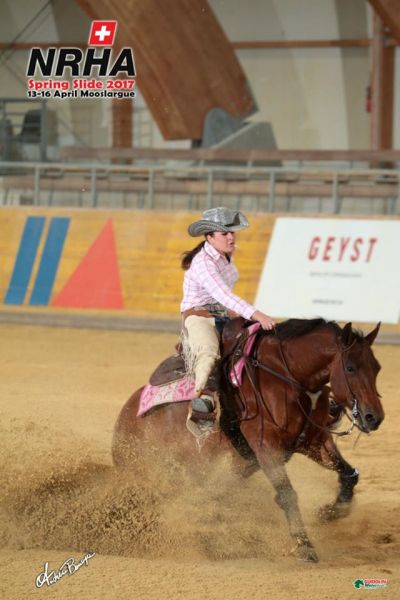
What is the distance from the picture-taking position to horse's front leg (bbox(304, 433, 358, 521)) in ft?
22.5

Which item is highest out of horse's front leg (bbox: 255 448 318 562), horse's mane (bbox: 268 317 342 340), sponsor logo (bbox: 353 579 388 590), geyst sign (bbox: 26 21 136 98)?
geyst sign (bbox: 26 21 136 98)

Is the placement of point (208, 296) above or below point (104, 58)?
below

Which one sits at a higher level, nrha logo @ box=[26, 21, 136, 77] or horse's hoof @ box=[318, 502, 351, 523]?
nrha logo @ box=[26, 21, 136, 77]

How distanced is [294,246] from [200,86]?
7.40 m

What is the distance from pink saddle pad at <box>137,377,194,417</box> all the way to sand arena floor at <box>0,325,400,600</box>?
1.50 ft

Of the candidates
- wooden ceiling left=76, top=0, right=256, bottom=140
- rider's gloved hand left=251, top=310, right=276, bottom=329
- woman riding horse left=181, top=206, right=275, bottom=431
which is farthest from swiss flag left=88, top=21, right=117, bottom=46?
rider's gloved hand left=251, top=310, right=276, bottom=329

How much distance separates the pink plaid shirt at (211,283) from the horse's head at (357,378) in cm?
72

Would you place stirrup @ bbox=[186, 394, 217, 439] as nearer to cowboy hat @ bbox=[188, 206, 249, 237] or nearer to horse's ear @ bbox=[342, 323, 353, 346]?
horse's ear @ bbox=[342, 323, 353, 346]

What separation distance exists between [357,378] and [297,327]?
69 centimetres

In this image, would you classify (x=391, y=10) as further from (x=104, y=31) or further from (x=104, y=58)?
(x=104, y=58)

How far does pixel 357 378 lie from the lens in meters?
6.16

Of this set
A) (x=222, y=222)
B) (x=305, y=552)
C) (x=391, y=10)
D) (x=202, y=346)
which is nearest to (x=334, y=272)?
(x=391, y=10)

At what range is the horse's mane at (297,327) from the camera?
21.7 ft

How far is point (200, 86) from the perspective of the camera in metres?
21.4
